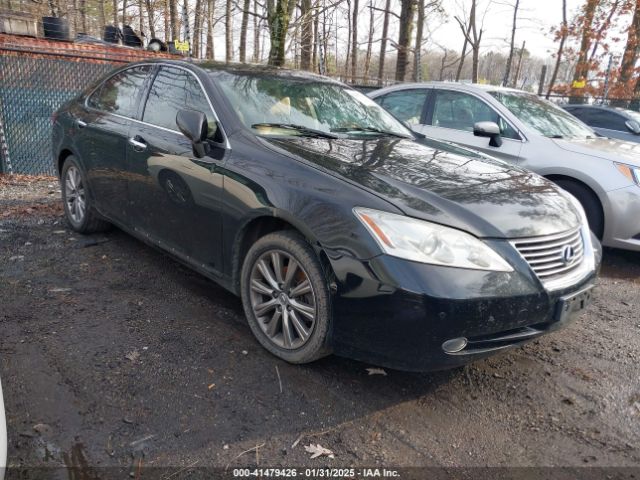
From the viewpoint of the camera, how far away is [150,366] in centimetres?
291

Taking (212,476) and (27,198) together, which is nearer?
(212,476)

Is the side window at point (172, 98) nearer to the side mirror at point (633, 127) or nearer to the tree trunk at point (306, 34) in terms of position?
the tree trunk at point (306, 34)

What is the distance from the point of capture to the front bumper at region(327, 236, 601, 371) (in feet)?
7.74

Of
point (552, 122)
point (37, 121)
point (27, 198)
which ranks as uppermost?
point (552, 122)

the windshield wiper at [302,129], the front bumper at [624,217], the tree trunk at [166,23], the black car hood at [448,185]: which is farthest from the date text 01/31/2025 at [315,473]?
the tree trunk at [166,23]

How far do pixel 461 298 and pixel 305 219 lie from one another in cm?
86

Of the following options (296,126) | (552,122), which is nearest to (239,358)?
(296,126)

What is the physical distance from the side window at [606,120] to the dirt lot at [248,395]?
23.5 feet

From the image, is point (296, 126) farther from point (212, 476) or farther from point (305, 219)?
point (212, 476)

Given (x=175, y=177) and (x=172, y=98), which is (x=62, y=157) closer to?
(x=172, y=98)

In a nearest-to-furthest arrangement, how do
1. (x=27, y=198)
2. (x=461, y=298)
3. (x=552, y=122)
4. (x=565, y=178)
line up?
1. (x=461, y=298)
2. (x=565, y=178)
3. (x=552, y=122)
4. (x=27, y=198)

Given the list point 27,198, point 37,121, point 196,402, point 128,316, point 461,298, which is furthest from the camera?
point 37,121

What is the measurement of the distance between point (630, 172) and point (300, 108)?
3323mm

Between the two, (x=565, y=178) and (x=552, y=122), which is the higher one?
(x=552, y=122)
